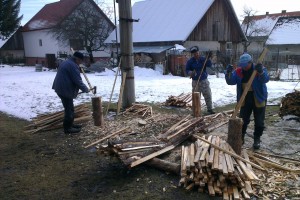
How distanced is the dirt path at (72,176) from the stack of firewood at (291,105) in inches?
183

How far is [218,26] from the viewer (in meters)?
29.0

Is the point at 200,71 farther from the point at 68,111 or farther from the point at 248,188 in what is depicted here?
the point at 248,188

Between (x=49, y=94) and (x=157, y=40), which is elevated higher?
(x=157, y=40)

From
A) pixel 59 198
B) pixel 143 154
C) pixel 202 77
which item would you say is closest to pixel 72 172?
pixel 59 198

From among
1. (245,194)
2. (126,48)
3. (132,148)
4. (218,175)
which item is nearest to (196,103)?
(126,48)

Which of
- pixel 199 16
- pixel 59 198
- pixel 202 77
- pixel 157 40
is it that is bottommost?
pixel 59 198

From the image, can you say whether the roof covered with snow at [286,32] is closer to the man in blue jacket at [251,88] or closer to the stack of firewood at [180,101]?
the stack of firewood at [180,101]

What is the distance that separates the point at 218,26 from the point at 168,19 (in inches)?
193

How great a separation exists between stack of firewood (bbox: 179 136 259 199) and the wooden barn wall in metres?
22.7

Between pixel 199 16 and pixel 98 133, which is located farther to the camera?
pixel 199 16

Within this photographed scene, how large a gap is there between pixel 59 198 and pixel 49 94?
10.0m

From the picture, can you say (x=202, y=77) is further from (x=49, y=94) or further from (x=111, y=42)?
(x=111, y=42)

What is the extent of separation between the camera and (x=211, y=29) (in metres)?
28.5

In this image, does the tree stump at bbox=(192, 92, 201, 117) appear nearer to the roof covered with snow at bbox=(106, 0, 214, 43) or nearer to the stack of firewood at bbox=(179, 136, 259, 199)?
the stack of firewood at bbox=(179, 136, 259, 199)
